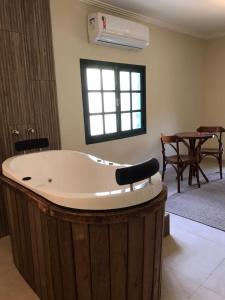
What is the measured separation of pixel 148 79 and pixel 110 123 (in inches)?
41.6

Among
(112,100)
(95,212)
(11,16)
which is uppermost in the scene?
(11,16)

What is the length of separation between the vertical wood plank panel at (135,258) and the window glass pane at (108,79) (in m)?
2.54

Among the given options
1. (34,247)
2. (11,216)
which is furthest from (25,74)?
(34,247)

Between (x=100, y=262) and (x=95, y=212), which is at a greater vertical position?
(x=95, y=212)

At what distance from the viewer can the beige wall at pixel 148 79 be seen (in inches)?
Answer: 112

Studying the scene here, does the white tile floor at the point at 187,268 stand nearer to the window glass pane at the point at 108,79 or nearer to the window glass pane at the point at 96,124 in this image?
the window glass pane at the point at 96,124

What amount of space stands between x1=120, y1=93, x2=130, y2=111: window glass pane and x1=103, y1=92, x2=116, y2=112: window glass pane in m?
0.15

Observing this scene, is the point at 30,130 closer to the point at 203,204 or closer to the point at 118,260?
the point at 118,260

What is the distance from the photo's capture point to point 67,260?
47.8 inches

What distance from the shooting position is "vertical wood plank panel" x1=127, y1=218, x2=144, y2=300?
1.19 metres

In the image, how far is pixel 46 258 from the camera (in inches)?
52.7

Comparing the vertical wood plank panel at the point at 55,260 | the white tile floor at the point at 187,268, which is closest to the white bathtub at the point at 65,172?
the vertical wood plank panel at the point at 55,260

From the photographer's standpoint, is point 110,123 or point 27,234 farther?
point 110,123

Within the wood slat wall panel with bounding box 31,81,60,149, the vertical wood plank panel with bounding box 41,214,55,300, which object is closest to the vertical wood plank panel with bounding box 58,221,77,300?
the vertical wood plank panel with bounding box 41,214,55,300
